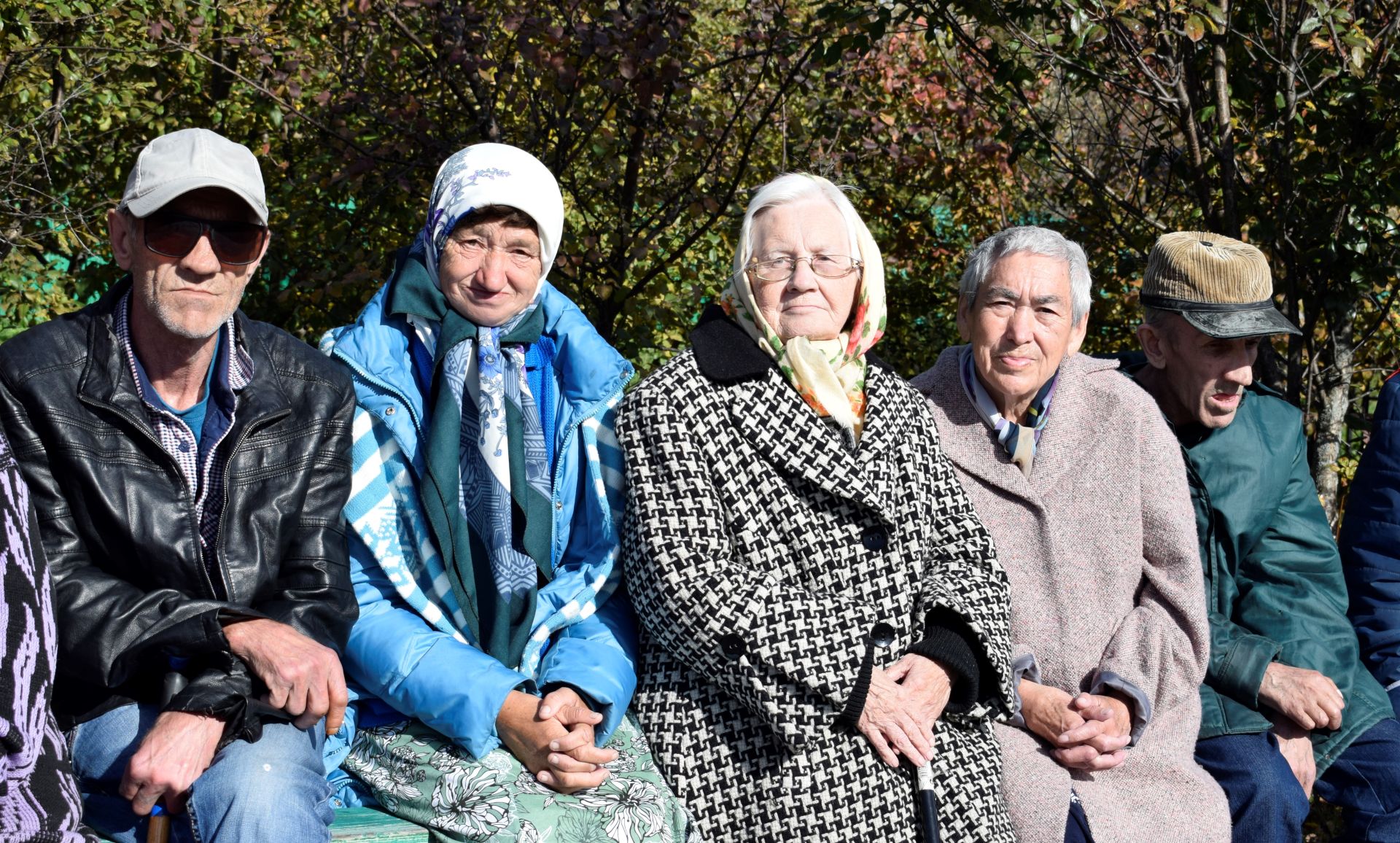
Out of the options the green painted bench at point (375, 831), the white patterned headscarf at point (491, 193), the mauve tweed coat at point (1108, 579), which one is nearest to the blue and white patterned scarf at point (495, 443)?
the white patterned headscarf at point (491, 193)

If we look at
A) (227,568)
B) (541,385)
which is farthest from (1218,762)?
(227,568)

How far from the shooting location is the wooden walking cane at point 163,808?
8.28 ft

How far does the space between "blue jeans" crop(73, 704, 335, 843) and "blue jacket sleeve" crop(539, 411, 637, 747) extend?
57 cm

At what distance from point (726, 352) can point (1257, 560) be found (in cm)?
163

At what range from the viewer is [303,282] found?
171 inches

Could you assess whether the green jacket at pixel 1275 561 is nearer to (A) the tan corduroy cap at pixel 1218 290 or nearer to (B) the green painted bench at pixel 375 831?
(A) the tan corduroy cap at pixel 1218 290

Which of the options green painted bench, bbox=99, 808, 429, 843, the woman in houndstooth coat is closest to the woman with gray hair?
the woman in houndstooth coat

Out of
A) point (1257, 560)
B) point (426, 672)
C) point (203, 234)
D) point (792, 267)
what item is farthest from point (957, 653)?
point (203, 234)

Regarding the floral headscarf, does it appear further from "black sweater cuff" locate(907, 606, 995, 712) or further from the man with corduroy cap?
the man with corduroy cap

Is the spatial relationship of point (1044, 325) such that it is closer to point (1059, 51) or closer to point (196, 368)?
point (1059, 51)

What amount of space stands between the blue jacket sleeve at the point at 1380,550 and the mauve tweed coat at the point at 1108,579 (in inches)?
26.4

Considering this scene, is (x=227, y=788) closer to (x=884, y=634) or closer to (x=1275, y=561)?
(x=884, y=634)

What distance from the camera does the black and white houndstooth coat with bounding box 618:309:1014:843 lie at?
9.61ft

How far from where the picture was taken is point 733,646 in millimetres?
2916
